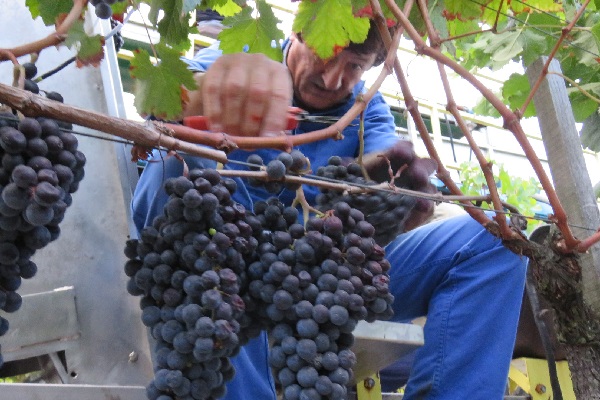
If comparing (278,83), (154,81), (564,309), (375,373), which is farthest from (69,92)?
(564,309)

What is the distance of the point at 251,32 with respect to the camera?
4.67 feet

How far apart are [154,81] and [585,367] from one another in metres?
1.02

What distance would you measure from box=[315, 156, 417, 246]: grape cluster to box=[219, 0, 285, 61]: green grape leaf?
0.85 ft

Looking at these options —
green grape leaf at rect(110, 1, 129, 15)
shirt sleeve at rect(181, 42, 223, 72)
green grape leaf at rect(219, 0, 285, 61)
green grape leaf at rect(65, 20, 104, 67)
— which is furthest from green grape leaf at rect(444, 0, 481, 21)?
green grape leaf at rect(65, 20, 104, 67)

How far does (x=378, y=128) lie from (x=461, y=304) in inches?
19.1

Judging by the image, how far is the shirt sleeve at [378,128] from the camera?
168 cm

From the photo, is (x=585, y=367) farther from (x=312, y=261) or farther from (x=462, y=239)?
(x=312, y=261)

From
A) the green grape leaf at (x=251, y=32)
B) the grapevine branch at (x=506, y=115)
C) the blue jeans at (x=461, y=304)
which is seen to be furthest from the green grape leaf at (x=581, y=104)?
the green grape leaf at (x=251, y=32)

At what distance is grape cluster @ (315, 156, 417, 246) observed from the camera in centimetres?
Answer: 133

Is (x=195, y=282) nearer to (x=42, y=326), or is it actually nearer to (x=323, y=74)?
(x=42, y=326)

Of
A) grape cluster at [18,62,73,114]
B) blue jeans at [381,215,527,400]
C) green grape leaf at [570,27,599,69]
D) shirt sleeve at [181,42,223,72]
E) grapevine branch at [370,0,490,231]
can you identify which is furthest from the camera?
green grape leaf at [570,27,599,69]

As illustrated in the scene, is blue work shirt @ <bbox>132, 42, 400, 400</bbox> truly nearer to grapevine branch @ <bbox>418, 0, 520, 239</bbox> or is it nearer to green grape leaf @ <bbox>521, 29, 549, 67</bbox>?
grapevine branch @ <bbox>418, 0, 520, 239</bbox>

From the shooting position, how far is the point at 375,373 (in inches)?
72.9

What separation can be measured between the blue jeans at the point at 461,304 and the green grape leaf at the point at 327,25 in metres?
0.60
